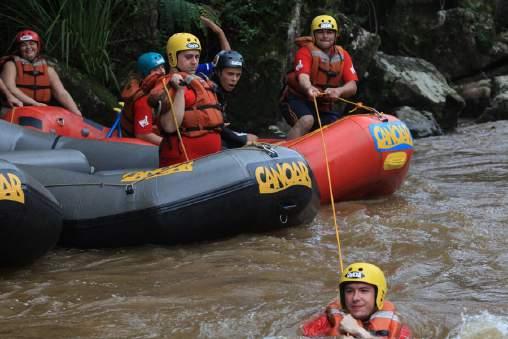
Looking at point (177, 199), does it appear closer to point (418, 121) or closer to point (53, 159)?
point (53, 159)

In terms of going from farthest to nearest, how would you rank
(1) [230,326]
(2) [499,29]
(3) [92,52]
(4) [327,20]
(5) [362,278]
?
(2) [499,29] < (3) [92,52] < (4) [327,20] < (1) [230,326] < (5) [362,278]

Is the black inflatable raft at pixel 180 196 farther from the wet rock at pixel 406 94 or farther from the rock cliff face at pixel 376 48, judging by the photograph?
the wet rock at pixel 406 94

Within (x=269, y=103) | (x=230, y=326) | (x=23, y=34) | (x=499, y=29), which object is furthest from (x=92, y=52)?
(x=499, y=29)

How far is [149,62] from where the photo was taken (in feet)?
28.7

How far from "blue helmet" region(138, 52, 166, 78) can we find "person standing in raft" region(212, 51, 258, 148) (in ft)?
3.66

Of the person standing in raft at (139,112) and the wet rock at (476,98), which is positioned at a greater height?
the person standing in raft at (139,112)

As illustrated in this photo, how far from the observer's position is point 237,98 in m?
11.5

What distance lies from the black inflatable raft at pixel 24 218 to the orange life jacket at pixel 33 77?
11.6 ft

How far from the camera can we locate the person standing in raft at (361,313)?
4.41 m

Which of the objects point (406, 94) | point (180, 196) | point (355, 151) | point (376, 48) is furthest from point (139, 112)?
point (406, 94)

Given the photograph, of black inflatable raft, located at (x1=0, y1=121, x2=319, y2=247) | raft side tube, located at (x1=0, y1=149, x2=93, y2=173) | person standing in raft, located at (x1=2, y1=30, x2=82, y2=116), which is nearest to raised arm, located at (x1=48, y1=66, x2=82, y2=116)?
person standing in raft, located at (x1=2, y1=30, x2=82, y2=116)

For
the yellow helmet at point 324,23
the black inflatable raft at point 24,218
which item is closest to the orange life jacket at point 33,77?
the yellow helmet at point 324,23

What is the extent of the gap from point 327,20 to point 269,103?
3059 mm

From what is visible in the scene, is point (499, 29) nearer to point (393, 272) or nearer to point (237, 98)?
point (237, 98)
